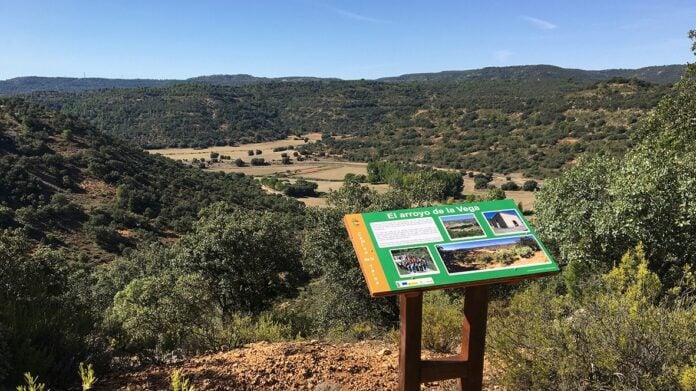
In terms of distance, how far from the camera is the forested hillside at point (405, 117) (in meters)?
82.7

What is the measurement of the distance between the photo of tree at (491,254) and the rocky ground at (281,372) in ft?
7.94

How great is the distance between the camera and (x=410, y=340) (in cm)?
441

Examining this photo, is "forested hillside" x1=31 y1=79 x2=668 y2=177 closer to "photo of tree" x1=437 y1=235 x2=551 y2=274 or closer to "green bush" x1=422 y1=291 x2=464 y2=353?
"green bush" x1=422 y1=291 x2=464 y2=353

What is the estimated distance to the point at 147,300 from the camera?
13000 mm

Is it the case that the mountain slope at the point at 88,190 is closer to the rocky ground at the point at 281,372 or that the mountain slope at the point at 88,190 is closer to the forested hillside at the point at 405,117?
the rocky ground at the point at 281,372

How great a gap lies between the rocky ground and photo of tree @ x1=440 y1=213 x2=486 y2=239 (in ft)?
8.18

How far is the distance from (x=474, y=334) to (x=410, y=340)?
696 millimetres

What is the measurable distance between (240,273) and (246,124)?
5020 inches

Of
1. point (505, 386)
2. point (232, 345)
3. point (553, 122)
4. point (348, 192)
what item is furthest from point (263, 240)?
point (553, 122)

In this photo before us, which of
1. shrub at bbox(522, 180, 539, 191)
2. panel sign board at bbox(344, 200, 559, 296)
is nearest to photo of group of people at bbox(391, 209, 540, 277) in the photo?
panel sign board at bbox(344, 200, 559, 296)

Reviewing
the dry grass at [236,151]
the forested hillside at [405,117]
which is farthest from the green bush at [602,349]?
the dry grass at [236,151]

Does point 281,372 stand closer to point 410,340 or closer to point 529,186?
point 410,340

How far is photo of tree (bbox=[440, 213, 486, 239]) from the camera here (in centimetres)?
456

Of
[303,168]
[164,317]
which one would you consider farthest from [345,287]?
[303,168]
